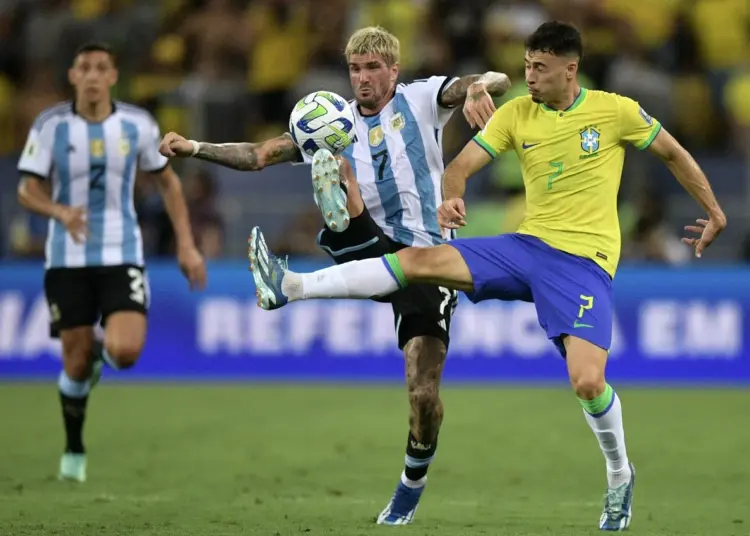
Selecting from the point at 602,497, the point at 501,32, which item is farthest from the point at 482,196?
the point at 602,497

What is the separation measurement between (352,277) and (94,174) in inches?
130

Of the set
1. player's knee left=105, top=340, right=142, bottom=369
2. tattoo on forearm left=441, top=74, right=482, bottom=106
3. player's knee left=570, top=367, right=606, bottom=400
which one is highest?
tattoo on forearm left=441, top=74, right=482, bottom=106

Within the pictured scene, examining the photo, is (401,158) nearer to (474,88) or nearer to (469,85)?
(469,85)


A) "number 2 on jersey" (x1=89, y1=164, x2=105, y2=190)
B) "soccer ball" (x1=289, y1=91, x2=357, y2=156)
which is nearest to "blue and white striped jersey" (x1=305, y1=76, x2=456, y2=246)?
"soccer ball" (x1=289, y1=91, x2=357, y2=156)

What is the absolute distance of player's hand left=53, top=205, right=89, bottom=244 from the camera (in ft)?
29.9

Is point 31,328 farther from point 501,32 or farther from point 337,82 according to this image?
point 501,32

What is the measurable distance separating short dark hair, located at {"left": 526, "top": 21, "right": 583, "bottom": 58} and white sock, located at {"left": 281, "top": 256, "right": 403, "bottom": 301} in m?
1.30

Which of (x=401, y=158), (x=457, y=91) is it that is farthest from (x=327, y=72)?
(x=457, y=91)

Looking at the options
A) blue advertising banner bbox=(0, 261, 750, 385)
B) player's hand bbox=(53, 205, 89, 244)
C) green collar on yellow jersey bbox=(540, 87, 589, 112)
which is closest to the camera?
green collar on yellow jersey bbox=(540, 87, 589, 112)

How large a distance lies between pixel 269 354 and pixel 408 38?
13.9ft

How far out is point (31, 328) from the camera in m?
14.7

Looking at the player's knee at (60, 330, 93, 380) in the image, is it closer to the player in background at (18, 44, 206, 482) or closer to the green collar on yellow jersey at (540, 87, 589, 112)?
the player in background at (18, 44, 206, 482)

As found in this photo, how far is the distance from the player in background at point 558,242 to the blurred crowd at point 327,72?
7.75m

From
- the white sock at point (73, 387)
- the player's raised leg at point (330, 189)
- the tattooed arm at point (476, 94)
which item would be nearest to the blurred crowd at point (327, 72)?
the white sock at point (73, 387)
